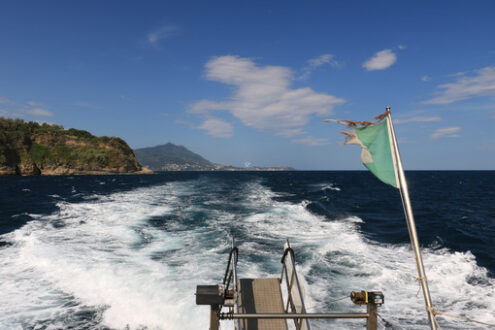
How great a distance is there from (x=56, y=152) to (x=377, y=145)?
476 ft

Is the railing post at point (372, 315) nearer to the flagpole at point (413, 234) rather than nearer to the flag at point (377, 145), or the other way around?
the flagpole at point (413, 234)

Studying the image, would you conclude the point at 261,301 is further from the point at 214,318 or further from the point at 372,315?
the point at 372,315

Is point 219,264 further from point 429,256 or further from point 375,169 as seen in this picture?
point 429,256

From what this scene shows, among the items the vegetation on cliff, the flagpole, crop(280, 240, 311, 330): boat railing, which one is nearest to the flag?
the flagpole

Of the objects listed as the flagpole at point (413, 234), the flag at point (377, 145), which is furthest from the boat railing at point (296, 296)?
the flag at point (377, 145)

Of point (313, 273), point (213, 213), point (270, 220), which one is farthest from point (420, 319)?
point (213, 213)

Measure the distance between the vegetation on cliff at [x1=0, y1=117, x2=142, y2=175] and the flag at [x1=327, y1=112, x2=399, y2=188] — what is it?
5003 inches

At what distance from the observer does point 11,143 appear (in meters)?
100

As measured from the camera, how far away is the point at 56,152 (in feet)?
389

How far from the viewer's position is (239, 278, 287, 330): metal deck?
680 centimetres

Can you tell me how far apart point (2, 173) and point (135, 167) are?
2494 inches

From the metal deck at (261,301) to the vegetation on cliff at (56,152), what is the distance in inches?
4872

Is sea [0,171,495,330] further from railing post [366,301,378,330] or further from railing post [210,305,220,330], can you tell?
railing post [210,305,220,330]

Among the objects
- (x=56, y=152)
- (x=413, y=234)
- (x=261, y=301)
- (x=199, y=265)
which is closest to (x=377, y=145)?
(x=413, y=234)
